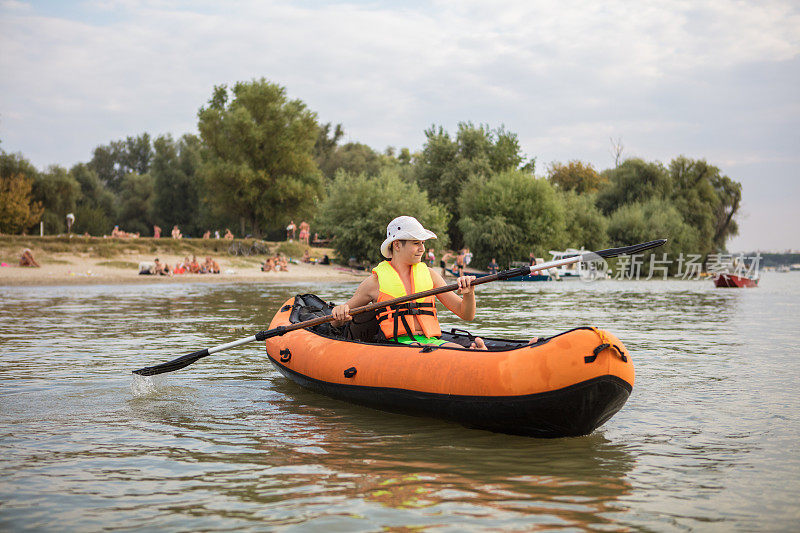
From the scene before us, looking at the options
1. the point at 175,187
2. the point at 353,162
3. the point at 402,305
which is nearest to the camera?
the point at 402,305

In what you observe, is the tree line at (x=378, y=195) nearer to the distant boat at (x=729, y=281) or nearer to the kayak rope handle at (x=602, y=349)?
the distant boat at (x=729, y=281)

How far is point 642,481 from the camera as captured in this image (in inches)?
180

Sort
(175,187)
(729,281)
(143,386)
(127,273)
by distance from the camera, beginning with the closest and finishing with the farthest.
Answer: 1. (143,386)
2. (127,273)
3. (729,281)
4. (175,187)

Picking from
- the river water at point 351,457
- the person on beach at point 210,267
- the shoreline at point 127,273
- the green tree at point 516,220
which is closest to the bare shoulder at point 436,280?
the river water at point 351,457

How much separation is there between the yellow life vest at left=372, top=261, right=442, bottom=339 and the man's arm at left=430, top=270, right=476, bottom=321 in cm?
10

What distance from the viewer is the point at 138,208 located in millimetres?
59844

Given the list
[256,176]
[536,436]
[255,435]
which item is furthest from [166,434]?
[256,176]

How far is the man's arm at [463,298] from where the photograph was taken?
6.27 metres

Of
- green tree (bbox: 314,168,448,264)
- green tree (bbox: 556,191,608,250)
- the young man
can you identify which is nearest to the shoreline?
green tree (bbox: 314,168,448,264)

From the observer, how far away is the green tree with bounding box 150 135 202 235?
5650 cm

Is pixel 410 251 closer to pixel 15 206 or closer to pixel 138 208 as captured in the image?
pixel 15 206

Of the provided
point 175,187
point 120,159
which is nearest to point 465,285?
point 175,187

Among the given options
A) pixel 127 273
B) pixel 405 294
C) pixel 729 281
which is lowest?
pixel 127 273

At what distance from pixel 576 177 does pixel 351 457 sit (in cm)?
6520
